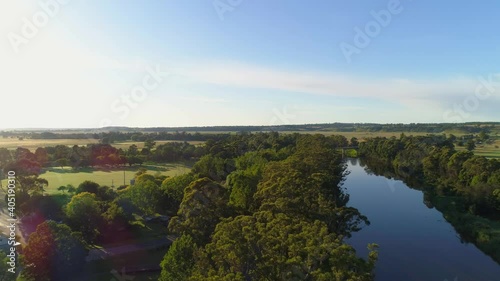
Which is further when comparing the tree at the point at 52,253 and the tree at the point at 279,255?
the tree at the point at 52,253

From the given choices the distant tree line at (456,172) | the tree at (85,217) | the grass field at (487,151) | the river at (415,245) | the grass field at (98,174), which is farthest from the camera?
the grass field at (487,151)

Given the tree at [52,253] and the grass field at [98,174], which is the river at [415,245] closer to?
the tree at [52,253]

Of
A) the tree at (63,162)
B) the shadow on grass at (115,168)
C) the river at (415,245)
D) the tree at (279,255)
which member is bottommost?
the river at (415,245)

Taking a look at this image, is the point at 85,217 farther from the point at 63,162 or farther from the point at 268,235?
→ the point at 63,162

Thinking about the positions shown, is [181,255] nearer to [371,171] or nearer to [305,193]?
[305,193]

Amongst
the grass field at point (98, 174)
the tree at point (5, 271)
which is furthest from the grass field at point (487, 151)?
the tree at point (5, 271)

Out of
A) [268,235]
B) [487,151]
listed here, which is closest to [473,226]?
[268,235]

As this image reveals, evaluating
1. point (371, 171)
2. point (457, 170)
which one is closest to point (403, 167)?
point (371, 171)
